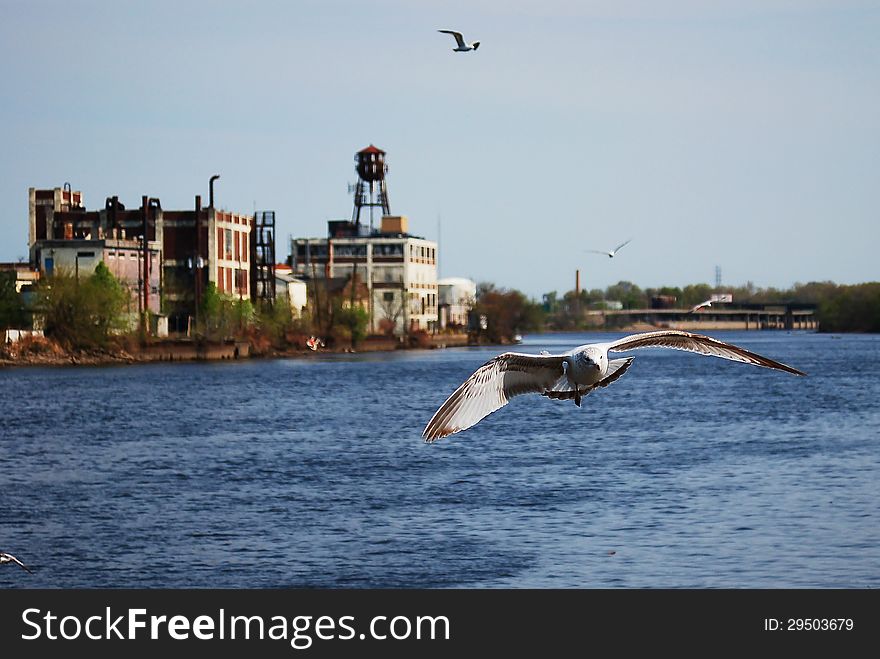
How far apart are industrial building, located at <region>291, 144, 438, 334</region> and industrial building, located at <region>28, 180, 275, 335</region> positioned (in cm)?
4527

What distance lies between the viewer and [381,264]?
172 m

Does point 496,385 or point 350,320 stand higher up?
point 350,320

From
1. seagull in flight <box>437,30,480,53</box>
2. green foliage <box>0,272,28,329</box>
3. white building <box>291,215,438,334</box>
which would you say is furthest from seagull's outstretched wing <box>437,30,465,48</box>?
white building <box>291,215,438,334</box>

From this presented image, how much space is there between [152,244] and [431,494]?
8312cm

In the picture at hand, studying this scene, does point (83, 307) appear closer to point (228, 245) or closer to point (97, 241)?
point (97, 241)

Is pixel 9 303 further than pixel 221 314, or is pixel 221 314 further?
pixel 221 314

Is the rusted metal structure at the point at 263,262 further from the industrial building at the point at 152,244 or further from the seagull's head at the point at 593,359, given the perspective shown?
the seagull's head at the point at 593,359

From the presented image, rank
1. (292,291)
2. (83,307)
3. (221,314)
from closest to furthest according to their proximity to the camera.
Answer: (83,307), (221,314), (292,291)

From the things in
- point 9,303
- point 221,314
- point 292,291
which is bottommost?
point 221,314

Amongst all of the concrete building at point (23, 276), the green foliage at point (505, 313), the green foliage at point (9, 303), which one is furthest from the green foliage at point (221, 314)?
the green foliage at point (505, 313)

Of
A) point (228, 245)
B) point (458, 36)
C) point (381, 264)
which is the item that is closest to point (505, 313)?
point (381, 264)

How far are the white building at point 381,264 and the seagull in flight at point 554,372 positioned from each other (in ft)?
490

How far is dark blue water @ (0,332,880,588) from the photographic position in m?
28.5
